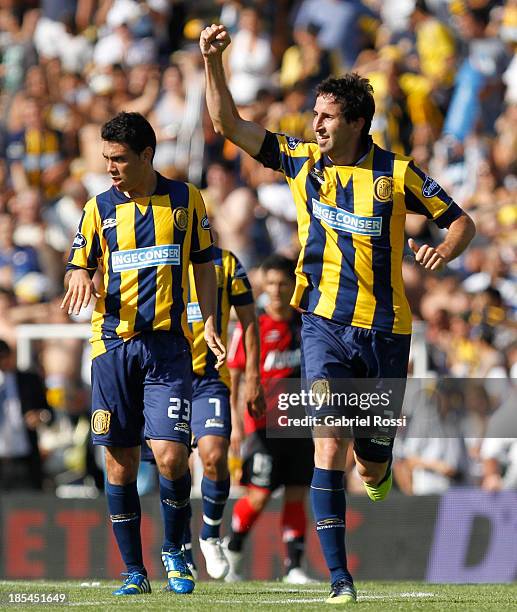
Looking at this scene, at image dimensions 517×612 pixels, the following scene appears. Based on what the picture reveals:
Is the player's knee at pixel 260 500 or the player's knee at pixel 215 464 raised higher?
the player's knee at pixel 215 464

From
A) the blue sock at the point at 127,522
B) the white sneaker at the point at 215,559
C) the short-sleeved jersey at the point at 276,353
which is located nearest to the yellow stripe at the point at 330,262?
the blue sock at the point at 127,522

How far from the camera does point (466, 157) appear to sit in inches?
609

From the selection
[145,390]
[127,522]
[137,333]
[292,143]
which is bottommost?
[127,522]

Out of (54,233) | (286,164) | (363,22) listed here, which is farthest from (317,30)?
(286,164)

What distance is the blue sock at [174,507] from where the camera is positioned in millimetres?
7863

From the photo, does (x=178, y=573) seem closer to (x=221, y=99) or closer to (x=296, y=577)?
(x=296, y=577)

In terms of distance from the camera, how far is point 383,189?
24.5 ft

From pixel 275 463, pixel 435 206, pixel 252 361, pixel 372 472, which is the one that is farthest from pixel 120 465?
pixel 275 463

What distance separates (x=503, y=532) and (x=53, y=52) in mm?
10629

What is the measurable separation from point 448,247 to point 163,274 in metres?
1.58

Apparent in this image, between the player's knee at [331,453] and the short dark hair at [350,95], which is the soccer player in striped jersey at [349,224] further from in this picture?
the player's knee at [331,453]

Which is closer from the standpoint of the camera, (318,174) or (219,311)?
(318,174)

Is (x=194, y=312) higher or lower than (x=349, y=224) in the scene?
lower

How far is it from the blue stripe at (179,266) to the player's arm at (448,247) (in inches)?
54.6
